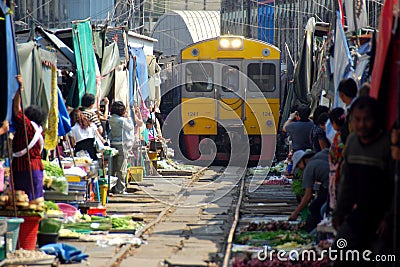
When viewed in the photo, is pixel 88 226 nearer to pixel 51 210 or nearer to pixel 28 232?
pixel 51 210

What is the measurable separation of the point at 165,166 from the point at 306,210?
10.6 m

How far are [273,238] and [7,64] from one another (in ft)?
12.3

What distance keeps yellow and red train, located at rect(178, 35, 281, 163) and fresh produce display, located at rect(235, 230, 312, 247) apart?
11.3 m

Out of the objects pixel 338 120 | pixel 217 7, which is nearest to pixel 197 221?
pixel 338 120

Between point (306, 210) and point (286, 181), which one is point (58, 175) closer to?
point (306, 210)

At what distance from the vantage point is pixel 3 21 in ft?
28.9

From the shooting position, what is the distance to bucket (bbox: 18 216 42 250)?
8.84m

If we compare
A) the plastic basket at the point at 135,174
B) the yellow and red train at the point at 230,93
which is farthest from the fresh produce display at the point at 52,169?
the yellow and red train at the point at 230,93

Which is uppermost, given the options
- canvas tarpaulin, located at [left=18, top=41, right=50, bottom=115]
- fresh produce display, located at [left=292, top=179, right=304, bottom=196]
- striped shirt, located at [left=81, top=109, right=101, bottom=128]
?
canvas tarpaulin, located at [left=18, top=41, right=50, bottom=115]

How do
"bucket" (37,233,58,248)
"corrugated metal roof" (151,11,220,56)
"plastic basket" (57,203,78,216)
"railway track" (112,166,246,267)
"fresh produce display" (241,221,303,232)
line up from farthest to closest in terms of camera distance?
"corrugated metal roof" (151,11,220,56), "plastic basket" (57,203,78,216), "fresh produce display" (241,221,303,232), "bucket" (37,233,58,248), "railway track" (112,166,246,267)

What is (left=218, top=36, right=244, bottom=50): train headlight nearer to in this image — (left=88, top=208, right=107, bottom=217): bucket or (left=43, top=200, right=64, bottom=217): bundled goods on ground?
(left=88, top=208, right=107, bottom=217): bucket

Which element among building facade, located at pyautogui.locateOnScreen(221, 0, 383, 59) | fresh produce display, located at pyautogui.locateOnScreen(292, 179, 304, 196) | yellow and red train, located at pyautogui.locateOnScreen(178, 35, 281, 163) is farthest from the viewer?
building facade, located at pyautogui.locateOnScreen(221, 0, 383, 59)

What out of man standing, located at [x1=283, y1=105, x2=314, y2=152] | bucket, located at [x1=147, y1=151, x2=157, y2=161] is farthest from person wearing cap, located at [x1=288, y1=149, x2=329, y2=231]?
bucket, located at [x1=147, y1=151, x2=157, y2=161]

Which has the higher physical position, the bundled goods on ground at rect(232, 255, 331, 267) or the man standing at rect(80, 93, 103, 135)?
the man standing at rect(80, 93, 103, 135)
